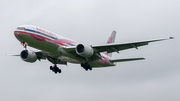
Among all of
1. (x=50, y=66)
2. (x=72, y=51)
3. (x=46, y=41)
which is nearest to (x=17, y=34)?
(x=46, y=41)

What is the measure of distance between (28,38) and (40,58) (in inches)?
289

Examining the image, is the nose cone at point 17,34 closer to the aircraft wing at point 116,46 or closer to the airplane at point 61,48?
the airplane at point 61,48

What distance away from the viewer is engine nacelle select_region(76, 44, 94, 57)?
30734 mm

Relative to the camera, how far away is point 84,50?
30.7 metres

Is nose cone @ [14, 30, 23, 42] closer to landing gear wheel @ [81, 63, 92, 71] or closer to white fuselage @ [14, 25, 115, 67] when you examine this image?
white fuselage @ [14, 25, 115, 67]

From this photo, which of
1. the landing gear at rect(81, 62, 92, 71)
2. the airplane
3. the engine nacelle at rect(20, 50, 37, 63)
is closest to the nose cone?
the airplane

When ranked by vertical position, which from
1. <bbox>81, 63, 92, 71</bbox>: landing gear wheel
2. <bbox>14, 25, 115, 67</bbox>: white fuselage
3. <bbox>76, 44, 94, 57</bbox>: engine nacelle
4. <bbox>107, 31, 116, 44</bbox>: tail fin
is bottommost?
<bbox>81, 63, 92, 71</bbox>: landing gear wheel

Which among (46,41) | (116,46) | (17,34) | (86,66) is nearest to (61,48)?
(46,41)

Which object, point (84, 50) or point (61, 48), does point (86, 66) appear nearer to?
point (84, 50)

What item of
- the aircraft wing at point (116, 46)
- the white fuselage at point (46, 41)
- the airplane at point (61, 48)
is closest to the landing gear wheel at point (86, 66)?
the airplane at point (61, 48)

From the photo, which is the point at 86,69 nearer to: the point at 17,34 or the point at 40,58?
the point at 40,58

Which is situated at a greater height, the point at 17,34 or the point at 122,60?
the point at 17,34

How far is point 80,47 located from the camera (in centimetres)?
3131

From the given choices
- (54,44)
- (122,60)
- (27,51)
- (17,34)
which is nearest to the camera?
(17,34)
